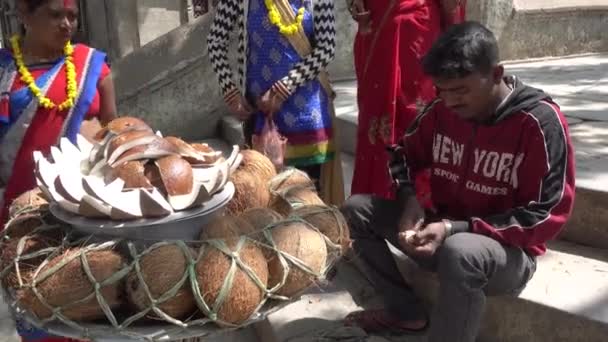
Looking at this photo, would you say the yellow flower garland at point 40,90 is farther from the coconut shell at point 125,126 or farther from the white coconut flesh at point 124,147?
the white coconut flesh at point 124,147

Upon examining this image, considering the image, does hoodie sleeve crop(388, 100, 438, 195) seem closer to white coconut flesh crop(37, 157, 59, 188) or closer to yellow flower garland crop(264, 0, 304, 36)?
yellow flower garland crop(264, 0, 304, 36)

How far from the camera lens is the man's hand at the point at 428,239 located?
226 centimetres

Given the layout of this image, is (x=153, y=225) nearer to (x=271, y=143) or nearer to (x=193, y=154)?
(x=193, y=154)

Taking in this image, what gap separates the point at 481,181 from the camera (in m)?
2.36

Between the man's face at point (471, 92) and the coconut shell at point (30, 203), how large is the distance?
131 cm

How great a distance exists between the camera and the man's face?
218 centimetres

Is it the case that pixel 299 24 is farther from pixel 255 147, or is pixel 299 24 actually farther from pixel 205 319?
pixel 205 319

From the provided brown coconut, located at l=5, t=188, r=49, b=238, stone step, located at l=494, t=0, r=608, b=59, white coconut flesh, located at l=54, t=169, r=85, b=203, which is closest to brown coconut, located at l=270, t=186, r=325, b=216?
white coconut flesh, located at l=54, t=169, r=85, b=203

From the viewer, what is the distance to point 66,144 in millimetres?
1851

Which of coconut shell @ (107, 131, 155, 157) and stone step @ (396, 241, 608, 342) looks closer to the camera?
coconut shell @ (107, 131, 155, 157)

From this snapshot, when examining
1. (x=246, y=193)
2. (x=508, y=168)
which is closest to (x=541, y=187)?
(x=508, y=168)

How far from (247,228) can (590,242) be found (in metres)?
1.97

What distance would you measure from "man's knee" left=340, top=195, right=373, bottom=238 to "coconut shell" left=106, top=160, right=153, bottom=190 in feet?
3.90

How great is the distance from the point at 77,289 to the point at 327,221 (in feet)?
2.14
